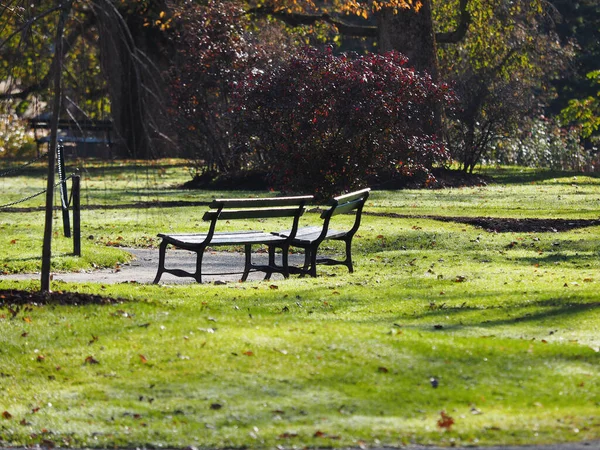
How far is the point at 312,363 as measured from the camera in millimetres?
7727

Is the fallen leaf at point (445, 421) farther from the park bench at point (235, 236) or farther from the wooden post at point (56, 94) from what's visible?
the park bench at point (235, 236)

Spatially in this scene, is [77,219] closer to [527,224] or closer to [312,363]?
[312,363]

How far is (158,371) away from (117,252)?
775 centimetres

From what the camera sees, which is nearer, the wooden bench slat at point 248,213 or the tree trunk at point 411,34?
the wooden bench slat at point 248,213

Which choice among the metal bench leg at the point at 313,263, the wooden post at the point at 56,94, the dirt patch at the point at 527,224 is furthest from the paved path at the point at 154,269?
the dirt patch at the point at 527,224

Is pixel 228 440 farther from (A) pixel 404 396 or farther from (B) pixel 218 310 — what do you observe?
(B) pixel 218 310

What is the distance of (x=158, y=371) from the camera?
7656 millimetres

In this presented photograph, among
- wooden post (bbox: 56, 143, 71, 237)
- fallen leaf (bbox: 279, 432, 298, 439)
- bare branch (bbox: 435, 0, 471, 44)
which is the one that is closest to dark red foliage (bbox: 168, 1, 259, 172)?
bare branch (bbox: 435, 0, 471, 44)

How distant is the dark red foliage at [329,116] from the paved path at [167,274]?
6.93m

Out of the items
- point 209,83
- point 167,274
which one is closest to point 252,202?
point 167,274

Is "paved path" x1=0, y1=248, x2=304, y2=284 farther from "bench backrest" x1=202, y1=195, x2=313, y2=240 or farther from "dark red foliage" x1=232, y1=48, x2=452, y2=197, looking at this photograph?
"dark red foliage" x1=232, y1=48, x2=452, y2=197

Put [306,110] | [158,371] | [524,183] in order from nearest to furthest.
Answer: [158,371] → [306,110] → [524,183]

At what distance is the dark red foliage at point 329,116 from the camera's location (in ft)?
73.7

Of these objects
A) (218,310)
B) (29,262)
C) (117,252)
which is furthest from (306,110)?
(218,310)
